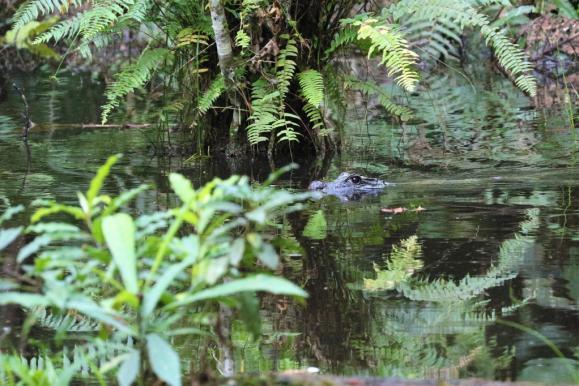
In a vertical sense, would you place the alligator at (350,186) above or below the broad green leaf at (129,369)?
above

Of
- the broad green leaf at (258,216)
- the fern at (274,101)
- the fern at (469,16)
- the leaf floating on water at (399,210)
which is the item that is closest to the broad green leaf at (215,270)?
the broad green leaf at (258,216)

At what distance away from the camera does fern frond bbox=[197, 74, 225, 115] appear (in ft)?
21.2

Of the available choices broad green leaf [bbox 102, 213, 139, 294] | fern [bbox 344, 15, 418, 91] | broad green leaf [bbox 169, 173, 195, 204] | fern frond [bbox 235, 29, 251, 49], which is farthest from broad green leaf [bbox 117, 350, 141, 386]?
fern frond [bbox 235, 29, 251, 49]

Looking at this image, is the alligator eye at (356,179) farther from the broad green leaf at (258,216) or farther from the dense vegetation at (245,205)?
the broad green leaf at (258,216)

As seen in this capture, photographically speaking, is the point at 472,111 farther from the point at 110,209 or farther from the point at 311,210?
the point at 110,209

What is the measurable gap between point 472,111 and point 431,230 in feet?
15.4

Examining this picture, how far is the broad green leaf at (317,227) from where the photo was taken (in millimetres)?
4512

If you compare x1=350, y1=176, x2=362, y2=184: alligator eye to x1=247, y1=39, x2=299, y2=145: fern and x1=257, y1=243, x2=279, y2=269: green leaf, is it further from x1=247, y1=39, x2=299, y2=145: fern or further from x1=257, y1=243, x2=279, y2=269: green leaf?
x1=257, y1=243, x2=279, y2=269: green leaf

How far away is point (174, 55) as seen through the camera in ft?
22.5

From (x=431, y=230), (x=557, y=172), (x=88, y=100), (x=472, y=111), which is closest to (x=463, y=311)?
(x=431, y=230)

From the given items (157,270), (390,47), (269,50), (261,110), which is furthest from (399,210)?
(157,270)

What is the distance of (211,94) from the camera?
6504mm

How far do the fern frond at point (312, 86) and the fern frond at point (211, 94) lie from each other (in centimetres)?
57

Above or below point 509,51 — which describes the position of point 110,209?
below
